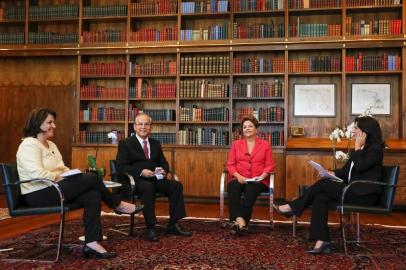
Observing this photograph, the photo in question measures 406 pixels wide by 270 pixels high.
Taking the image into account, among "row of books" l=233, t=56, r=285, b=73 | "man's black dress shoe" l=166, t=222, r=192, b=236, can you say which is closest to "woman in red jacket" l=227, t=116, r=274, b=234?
"man's black dress shoe" l=166, t=222, r=192, b=236

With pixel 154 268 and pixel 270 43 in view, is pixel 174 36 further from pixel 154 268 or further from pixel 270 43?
pixel 154 268

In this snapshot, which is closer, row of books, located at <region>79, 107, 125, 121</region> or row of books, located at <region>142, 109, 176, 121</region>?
row of books, located at <region>142, 109, 176, 121</region>

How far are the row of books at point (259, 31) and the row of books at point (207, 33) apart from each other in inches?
7.3

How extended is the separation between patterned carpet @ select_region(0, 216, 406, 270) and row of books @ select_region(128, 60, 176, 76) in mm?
3157

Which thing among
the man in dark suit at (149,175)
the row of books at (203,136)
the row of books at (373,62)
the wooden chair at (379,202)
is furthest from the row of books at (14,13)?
the wooden chair at (379,202)

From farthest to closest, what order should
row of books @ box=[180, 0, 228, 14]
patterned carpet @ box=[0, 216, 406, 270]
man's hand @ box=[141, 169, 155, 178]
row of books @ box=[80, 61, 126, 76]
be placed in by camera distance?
1. row of books @ box=[80, 61, 126, 76]
2. row of books @ box=[180, 0, 228, 14]
3. man's hand @ box=[141, 169, 155, 178]
4. patterned carpet @ box=[0, 216, 406, 270]

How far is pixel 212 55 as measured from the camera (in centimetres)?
695

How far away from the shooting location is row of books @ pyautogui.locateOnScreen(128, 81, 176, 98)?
6898mm

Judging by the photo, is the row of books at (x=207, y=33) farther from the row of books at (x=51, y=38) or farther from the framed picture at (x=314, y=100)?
the row of books at (x=51, y=38)

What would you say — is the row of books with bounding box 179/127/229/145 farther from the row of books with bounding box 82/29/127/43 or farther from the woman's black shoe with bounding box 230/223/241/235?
the woman's black shoe with bounding box 230/223/241/235

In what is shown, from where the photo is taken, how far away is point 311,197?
3646 millimetres

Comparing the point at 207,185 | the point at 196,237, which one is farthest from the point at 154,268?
the point at 207,185

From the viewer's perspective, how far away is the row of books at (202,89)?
265 inches

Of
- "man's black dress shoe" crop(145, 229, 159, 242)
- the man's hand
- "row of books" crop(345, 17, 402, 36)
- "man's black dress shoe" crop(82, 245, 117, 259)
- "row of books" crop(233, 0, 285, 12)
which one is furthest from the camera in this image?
"row of books" crop(233, 0, 285, 12)
